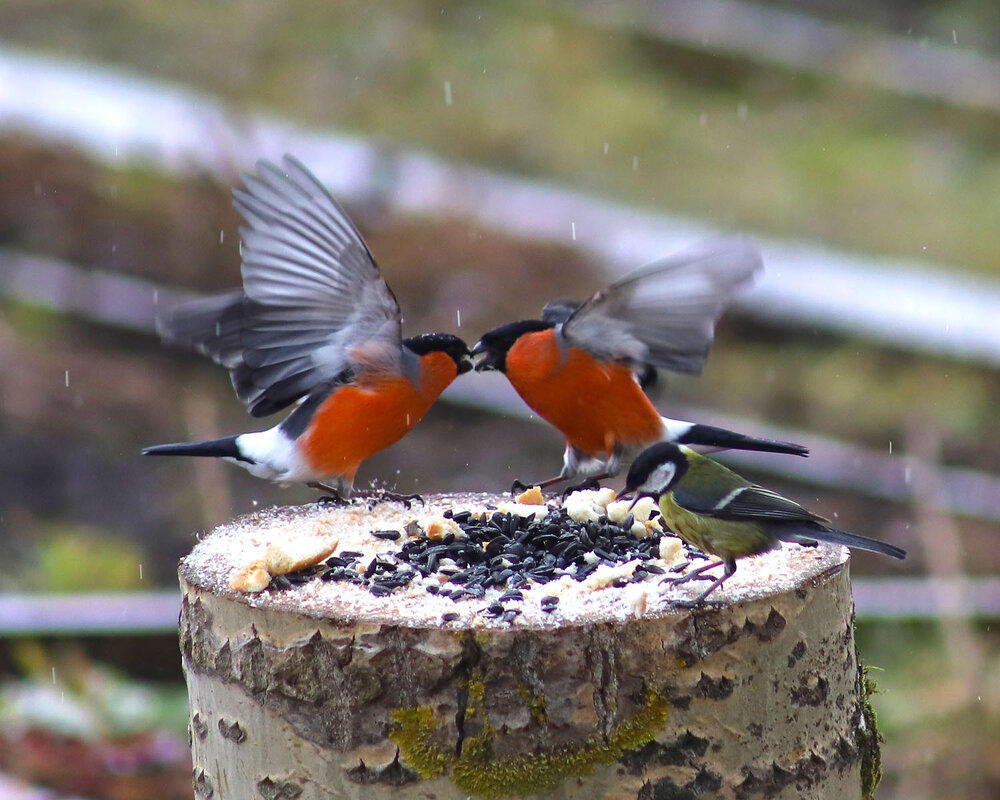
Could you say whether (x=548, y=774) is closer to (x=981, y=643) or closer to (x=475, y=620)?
(x=475, y=620)

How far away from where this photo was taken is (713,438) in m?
2.49

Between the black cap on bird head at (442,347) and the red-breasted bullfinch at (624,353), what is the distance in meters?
0.05

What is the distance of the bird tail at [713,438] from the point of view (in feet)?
7.57

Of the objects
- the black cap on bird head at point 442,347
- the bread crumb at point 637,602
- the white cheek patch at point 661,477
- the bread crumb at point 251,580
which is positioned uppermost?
the black cap on bird head at point 442,347

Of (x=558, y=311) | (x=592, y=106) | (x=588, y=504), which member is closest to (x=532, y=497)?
(x=588, y=504)

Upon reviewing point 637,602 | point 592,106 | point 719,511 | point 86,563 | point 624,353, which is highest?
point 592,106

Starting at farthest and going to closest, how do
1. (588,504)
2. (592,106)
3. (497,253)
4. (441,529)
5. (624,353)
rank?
(592,106) < (497,253) < (624,353) < (588,504) < (441,529)

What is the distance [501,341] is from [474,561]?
52 cm

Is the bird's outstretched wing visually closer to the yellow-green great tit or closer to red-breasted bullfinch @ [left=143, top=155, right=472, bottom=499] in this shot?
red-breasted bullfinch @ [left=143, top=155, right=472, bottom=499]

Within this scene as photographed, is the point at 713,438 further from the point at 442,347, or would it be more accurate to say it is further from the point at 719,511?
the point at 719,511

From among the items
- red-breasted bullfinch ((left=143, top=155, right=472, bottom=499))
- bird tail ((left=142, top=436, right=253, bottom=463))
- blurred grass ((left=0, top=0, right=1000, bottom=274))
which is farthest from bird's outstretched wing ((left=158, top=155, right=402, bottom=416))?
blurred grass ((left=0, top=0, right=1000, bottom=274))

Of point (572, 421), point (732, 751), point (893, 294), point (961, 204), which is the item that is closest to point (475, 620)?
point (732, 751)

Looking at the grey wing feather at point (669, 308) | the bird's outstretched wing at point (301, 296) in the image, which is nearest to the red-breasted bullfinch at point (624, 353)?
the grey wing feather at point (669, 308)

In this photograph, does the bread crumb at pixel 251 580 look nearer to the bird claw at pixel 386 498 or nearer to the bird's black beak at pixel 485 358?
the bird claw at pixel 386 498
